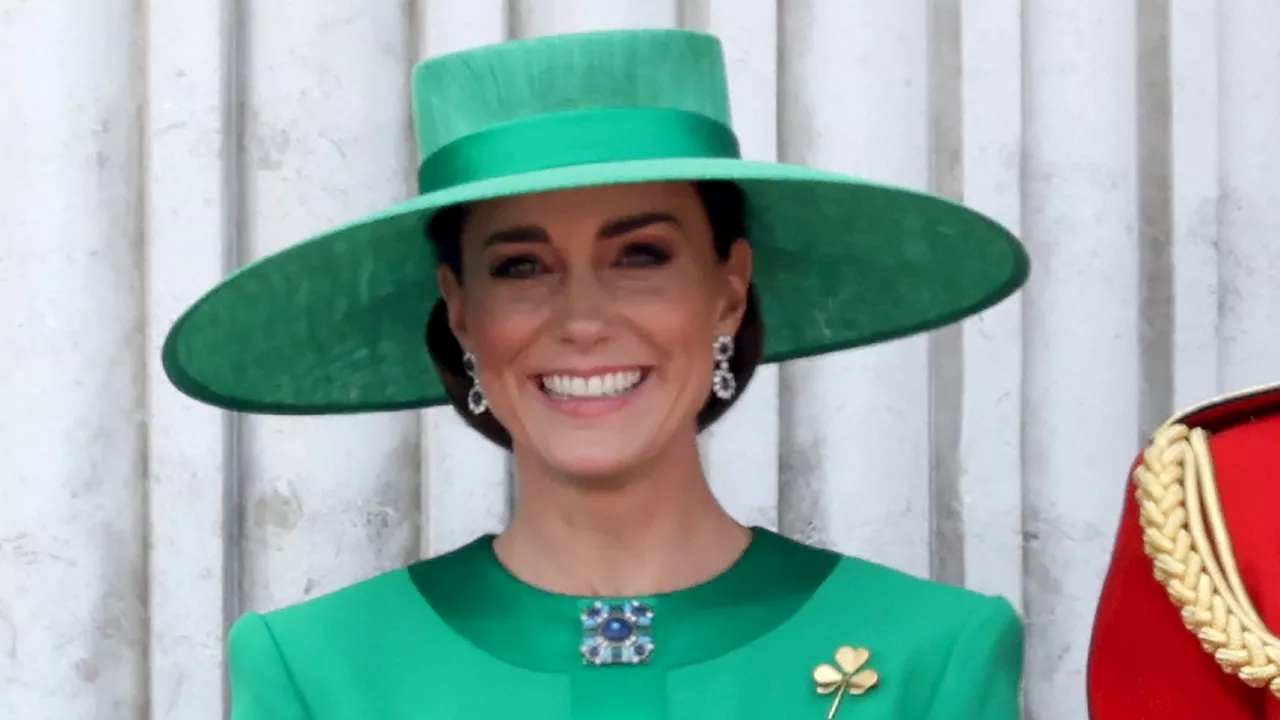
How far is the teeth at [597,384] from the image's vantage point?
90 centimetres

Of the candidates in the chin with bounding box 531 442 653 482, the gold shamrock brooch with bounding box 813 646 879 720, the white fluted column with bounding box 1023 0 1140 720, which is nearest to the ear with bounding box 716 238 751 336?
the chin with bounding box 531 442 653 482

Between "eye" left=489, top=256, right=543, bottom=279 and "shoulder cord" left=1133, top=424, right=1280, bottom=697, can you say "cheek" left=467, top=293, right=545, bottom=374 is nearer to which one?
"eye" left=489, top=256, right=543, bottom=279

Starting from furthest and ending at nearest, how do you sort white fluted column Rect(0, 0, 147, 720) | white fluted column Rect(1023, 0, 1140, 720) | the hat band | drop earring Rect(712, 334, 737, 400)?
white fluted column Rect(1023, 0, 1140, 720) → white fluted column Rect(0, 0, 147, 720) → drop earring Rect(712, 334, 737, 400) → the hat band

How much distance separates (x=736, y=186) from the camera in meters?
0.96

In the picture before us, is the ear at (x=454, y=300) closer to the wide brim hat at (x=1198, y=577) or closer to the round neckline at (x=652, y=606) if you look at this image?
the round neckline at (x=652, y=606)

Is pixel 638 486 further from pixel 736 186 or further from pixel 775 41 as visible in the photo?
pixel 775 41

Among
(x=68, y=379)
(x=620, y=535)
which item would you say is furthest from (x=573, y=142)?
(x=68, y=379)

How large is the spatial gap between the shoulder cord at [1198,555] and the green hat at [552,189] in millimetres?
183

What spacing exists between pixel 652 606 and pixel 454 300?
0.74ft

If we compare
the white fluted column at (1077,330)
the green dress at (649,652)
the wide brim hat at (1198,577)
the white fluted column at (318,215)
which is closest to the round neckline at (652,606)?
the green dress at (649,652)

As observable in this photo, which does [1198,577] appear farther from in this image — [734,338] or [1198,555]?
[734,338]

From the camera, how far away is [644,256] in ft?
3.01

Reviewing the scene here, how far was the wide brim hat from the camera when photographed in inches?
28.5

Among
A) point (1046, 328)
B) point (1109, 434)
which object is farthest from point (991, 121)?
point (1109, 434)
